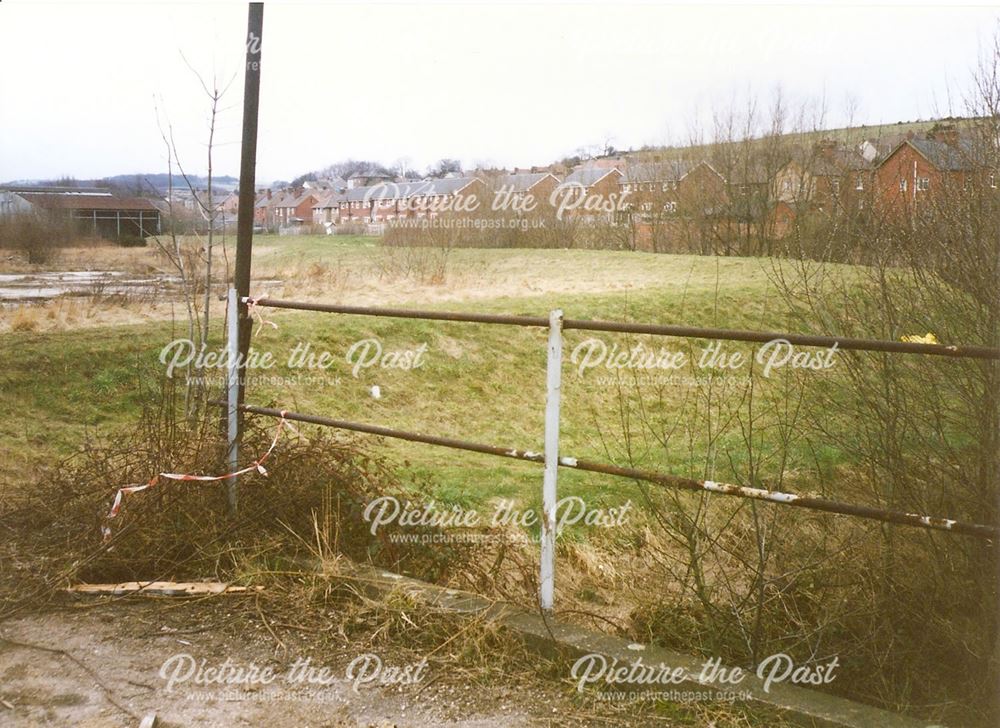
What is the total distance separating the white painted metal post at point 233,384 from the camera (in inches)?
187

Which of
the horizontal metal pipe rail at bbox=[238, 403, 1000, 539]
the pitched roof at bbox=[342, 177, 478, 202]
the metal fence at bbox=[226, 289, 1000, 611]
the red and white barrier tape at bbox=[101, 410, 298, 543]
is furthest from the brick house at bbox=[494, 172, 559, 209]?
the horizontal metal pipe rail at bbox=[238, 403, 1000, 539]

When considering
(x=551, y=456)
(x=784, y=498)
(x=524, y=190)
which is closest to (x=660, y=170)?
(x=524, y=190)

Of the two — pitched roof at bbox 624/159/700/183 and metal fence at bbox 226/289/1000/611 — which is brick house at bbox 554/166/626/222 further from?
metal fence at bbox 226/289/1000/611

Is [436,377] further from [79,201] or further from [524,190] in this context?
[524,190]

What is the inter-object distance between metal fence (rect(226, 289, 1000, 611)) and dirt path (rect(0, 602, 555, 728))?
70 centimetres

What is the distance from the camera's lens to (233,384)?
4777 millimetres

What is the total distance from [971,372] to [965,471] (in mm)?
629

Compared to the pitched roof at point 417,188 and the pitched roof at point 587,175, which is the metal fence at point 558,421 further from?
the pitched roof at point 587,175

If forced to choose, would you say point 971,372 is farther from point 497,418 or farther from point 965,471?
point 497,418

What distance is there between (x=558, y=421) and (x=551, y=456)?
0.24 metres

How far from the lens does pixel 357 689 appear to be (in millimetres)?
3434

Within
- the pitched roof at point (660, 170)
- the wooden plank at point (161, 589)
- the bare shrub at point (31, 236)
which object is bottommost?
the wooden plank at point (161, 589)

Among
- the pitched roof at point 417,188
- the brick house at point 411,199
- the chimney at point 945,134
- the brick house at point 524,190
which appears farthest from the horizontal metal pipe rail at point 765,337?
the pitched roof at point 417,188

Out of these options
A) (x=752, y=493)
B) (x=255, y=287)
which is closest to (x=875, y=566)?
(x=752, y=493)
